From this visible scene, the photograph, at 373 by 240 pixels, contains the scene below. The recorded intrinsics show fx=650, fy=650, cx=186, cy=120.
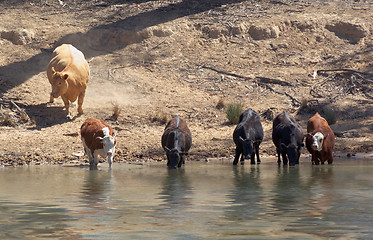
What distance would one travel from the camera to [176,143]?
1473 cm

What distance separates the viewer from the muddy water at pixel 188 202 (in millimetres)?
7668

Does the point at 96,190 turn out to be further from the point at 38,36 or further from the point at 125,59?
the point at 38,36

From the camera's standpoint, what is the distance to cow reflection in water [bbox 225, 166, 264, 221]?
8.77 metres

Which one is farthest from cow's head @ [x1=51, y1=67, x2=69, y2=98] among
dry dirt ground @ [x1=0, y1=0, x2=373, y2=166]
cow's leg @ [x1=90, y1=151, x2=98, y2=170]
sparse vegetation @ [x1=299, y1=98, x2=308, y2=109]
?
sparse vegetation @ [x1=299, y1=98, x2=308, y2=109]

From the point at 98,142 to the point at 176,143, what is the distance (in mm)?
1753

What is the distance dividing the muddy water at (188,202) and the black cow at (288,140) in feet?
1.49

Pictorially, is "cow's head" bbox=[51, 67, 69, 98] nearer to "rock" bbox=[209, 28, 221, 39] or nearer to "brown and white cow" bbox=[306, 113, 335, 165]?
"brown and white cow" bbox=[306, 113, 335, 165]

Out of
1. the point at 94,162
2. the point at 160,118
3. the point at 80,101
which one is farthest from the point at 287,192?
the point at 80,101

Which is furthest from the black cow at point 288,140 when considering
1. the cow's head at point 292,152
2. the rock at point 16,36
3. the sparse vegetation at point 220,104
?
the rock at point 16,36

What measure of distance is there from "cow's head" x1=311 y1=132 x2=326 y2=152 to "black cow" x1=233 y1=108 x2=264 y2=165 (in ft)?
4.62

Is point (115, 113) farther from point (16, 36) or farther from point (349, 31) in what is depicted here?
point (349, 31)

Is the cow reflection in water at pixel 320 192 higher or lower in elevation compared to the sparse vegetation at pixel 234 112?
lower

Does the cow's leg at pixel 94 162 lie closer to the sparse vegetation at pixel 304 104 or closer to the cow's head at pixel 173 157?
the cow's head at pixel 173 157

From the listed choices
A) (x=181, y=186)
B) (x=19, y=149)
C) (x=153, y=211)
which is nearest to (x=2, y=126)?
(x=19, y=149)
